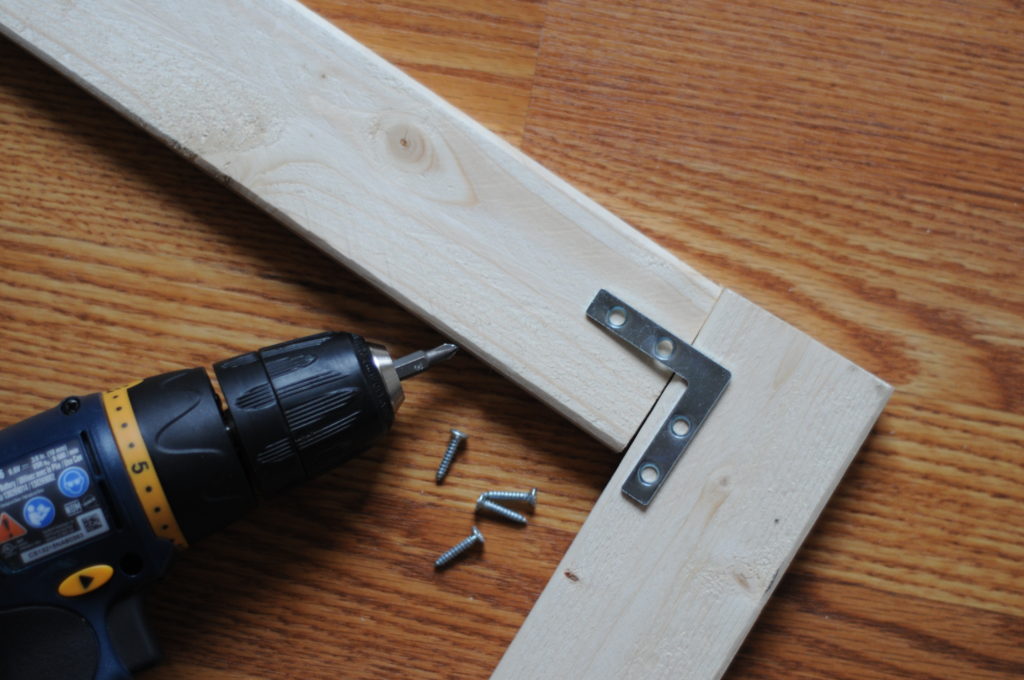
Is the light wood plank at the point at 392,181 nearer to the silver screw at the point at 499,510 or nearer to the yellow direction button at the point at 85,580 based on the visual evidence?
the silver screw at the point at 499,510

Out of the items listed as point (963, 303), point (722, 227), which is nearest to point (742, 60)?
point (722, 227)

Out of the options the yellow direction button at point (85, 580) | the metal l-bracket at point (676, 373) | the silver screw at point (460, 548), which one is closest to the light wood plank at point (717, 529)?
the metal l-bracket at point (676, 373)

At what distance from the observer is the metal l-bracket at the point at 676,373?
0.81 meters

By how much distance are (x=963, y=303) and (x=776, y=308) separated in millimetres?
213

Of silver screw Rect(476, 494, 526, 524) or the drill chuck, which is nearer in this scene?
the drill chuck

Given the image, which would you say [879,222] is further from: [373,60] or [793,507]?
[373,60]

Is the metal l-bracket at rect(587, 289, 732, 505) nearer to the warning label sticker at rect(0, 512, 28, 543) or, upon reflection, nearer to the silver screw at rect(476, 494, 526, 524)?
the silver screw at rect(476, 494, 526, 524)

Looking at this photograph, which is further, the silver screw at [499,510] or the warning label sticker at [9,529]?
the silver screw at [499,510]

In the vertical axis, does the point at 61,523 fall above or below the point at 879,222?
below

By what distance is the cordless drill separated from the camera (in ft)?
2.46

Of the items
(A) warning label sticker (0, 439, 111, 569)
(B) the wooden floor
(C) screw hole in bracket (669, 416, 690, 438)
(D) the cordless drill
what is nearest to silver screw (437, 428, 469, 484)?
(B) the wooden floor

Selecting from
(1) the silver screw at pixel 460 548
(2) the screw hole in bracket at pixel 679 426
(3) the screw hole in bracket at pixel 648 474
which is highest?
(2) the screw hole in bracket at pixel 679 426

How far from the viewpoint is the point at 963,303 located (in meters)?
0.91

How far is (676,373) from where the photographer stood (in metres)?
0.82
